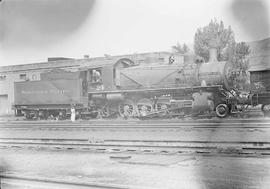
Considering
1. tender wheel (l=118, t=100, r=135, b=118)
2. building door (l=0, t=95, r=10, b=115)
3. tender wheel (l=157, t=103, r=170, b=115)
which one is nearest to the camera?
tender wheel (l=157, t=103, r=170, b=115)

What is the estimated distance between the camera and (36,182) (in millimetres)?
4555

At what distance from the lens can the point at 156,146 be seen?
21.8 ft

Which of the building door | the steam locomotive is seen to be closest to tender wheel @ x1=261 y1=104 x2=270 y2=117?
the steam locomotive

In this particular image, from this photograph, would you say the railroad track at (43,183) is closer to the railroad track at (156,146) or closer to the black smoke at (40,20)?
the black smoke at (40,20)

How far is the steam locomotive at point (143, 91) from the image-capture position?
11.5m

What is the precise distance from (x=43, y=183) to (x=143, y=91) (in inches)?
314

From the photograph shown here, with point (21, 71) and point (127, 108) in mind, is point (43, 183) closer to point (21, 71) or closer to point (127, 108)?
point (127, 108)

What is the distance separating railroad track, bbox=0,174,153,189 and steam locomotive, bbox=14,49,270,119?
23.5 ft

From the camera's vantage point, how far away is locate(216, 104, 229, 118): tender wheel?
1127 centimetres

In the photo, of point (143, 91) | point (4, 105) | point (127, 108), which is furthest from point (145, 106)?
point (4, 105)

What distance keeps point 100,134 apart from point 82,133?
0.63m

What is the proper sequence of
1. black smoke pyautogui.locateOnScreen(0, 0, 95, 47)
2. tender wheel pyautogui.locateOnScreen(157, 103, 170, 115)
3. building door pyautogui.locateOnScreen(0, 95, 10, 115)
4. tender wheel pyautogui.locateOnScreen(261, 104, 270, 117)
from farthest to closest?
building door pyautogui.locateOnScreen(0, 95, 10, 115) < tender wheel pyautogui.locateOnScreen(157, 103, 170, 115) < tender wheel pyautogui.locateOnScreen(261, 104, 270, 117) < black smoke pyautogui.locateOnScreen(0, 0, 95, 47)

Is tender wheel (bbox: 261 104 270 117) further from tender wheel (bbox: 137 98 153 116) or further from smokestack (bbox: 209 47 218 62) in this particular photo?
tender wheel (bbox: 137 98 153 116)

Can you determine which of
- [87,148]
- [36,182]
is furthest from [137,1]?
[87,148]
